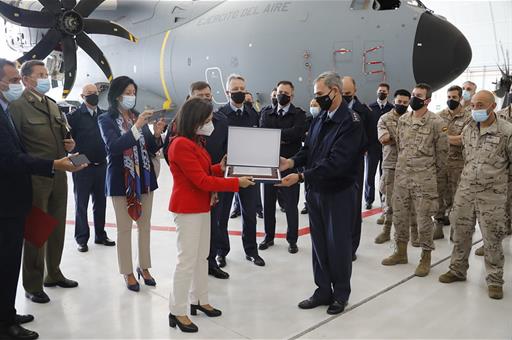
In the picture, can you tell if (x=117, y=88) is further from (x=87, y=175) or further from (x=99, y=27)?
(x=99, y=27)

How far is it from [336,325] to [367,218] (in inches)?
149

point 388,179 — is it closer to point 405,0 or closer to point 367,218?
point 367,218

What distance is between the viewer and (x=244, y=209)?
5.19 metres

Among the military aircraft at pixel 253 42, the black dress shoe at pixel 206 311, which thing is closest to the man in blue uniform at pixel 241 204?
the black dress shoe at pixel 206 311

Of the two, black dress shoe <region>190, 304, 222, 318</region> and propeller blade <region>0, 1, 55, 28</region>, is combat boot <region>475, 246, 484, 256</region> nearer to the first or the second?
black dress shoe <region>190, 304, 222, 318</region>

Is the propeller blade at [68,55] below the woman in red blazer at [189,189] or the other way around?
the other way around

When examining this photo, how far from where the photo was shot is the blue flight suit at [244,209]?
508 centimetres

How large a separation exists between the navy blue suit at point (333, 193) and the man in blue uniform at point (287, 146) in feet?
5.21

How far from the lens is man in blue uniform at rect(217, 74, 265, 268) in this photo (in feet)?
16.7

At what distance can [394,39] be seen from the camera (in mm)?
8789

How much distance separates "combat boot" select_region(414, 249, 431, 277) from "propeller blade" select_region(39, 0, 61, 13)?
806 cm

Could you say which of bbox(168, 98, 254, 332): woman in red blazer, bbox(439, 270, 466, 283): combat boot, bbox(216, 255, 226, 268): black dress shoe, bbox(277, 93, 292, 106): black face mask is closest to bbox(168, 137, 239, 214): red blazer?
bbox(168, 98, 254, 332): woman in red blazer

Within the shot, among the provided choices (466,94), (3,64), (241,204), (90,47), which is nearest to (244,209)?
(241,204)

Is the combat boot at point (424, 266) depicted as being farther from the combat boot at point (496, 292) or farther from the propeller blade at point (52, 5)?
the propeller blade at point (52, 5)
